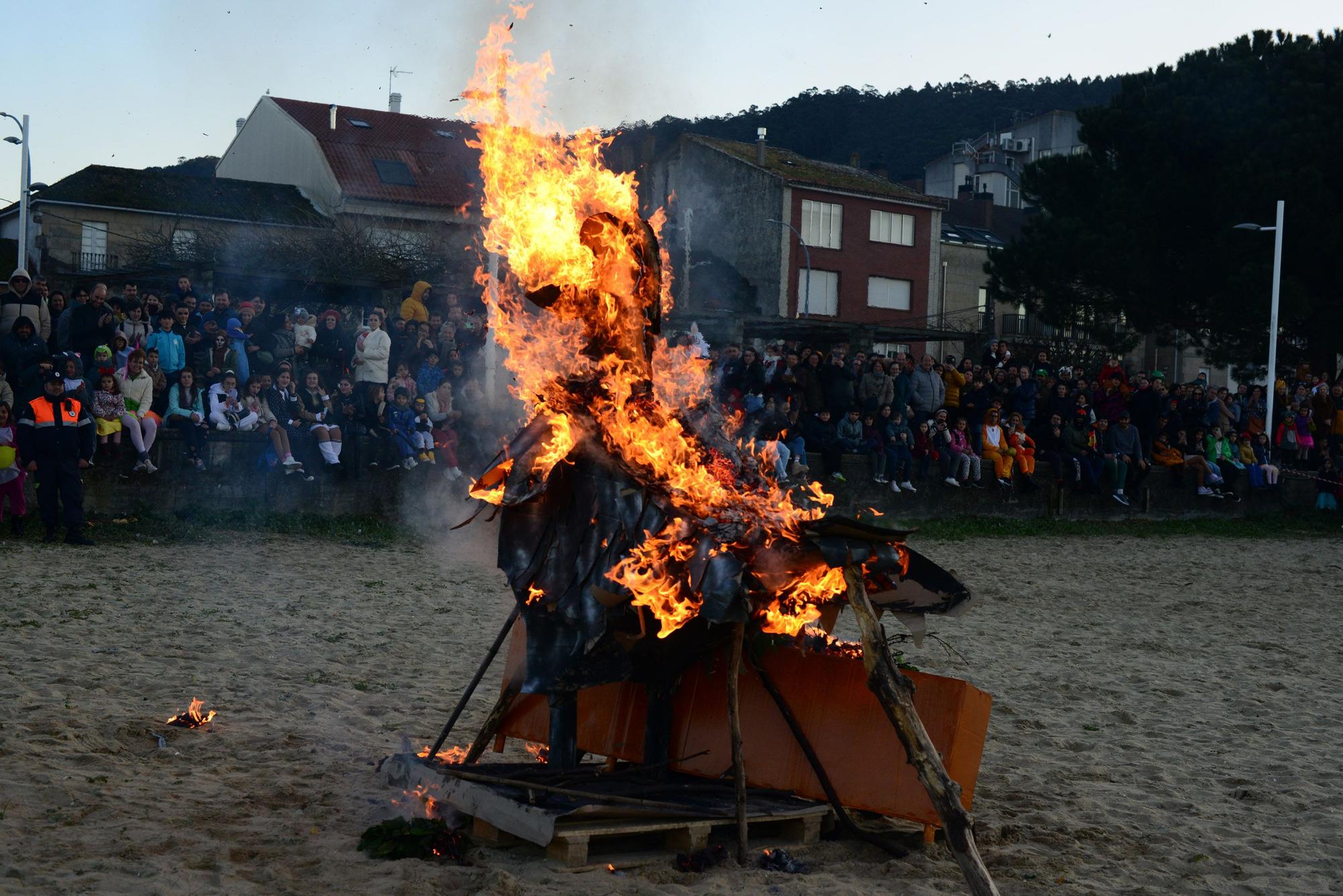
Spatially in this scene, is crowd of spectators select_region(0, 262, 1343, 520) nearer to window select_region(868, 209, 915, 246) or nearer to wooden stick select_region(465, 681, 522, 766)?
wooden stick select_region(465, 681, 522, 766)

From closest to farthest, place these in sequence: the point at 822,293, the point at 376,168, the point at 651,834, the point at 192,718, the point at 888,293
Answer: the point at 651,834 < the point at 192,718 < the point at 376,168 < the point at 822,293 < the point at 888,293

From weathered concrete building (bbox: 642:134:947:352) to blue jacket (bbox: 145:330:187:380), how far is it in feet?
86.6

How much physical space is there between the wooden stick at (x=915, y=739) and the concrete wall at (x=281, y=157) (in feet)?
111

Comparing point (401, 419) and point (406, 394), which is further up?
point (406, 394)

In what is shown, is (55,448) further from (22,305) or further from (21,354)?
(22,305)

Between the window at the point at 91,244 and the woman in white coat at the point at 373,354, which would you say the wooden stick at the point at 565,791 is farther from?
the window at the point at 91,244

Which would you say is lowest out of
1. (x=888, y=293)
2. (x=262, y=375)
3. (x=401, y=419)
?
(x=401, y=419)

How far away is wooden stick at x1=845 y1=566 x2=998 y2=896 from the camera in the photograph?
210 inches

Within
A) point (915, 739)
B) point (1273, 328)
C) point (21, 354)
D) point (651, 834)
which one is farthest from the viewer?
point (1273, 328)

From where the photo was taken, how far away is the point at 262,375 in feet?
53.8

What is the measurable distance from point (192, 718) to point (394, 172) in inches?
1270

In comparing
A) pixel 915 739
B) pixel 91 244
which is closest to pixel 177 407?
pixel 915 739

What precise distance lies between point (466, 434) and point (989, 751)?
1048 cm

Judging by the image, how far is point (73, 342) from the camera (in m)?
15.6
